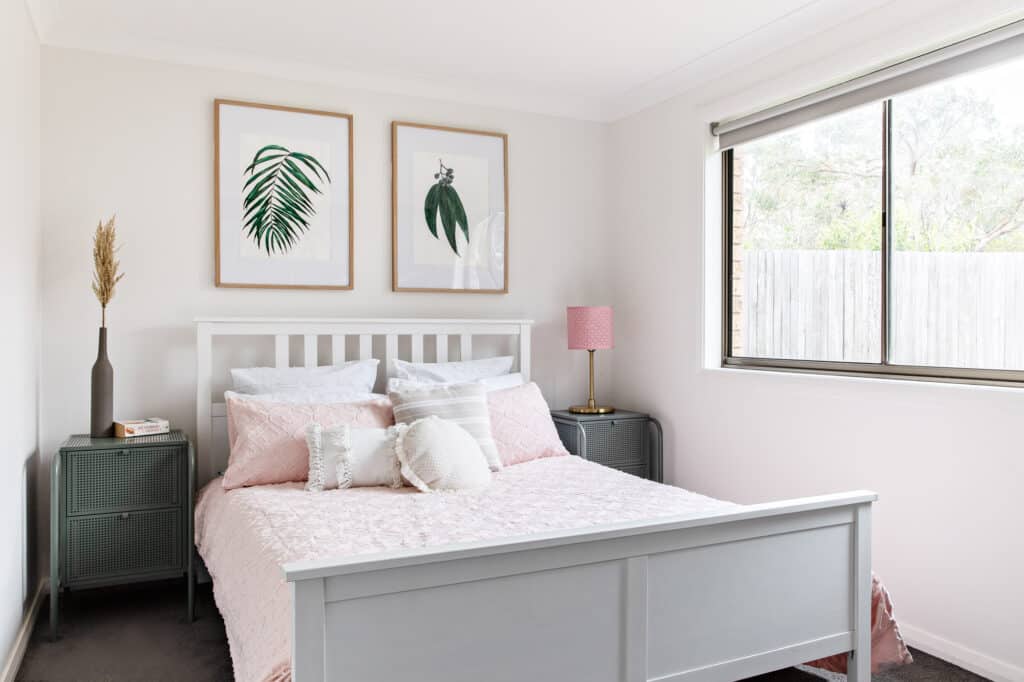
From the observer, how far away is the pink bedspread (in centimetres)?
194

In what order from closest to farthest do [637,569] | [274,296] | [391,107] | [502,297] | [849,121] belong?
[637,569]
[849,121]
[274,296]
[391,107]
[502,297]

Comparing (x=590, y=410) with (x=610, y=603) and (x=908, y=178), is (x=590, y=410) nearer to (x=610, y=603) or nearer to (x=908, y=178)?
(x=908, y=178)

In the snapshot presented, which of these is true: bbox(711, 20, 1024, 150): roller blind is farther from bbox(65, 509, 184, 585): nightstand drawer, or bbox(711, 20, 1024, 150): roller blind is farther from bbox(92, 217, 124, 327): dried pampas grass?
bbox(65, 509, 184, 585): nightstand drawer

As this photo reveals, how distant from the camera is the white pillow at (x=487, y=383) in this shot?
11.1 ft

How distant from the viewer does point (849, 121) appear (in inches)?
124

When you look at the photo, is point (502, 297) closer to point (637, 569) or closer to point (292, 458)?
point (292, 458)

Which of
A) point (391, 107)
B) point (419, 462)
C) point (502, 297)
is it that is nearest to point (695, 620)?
point (419, 462)

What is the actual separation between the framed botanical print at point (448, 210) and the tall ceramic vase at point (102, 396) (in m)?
1.36

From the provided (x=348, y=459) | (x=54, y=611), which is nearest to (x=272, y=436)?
(x=348, y=459)

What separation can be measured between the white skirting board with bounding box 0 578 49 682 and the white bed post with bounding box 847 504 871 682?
2.60m

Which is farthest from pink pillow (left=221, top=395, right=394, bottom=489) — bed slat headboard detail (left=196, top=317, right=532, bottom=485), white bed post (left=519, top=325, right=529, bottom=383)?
white bed post (left=519, top=325, right=529, bottom=383)

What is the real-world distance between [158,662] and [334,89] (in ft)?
8.61

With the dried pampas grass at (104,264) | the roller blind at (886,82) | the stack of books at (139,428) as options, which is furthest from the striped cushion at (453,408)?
the roller blind at (886,82)

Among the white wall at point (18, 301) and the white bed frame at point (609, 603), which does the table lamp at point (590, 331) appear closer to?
the white bed frame at point (609, 603)
